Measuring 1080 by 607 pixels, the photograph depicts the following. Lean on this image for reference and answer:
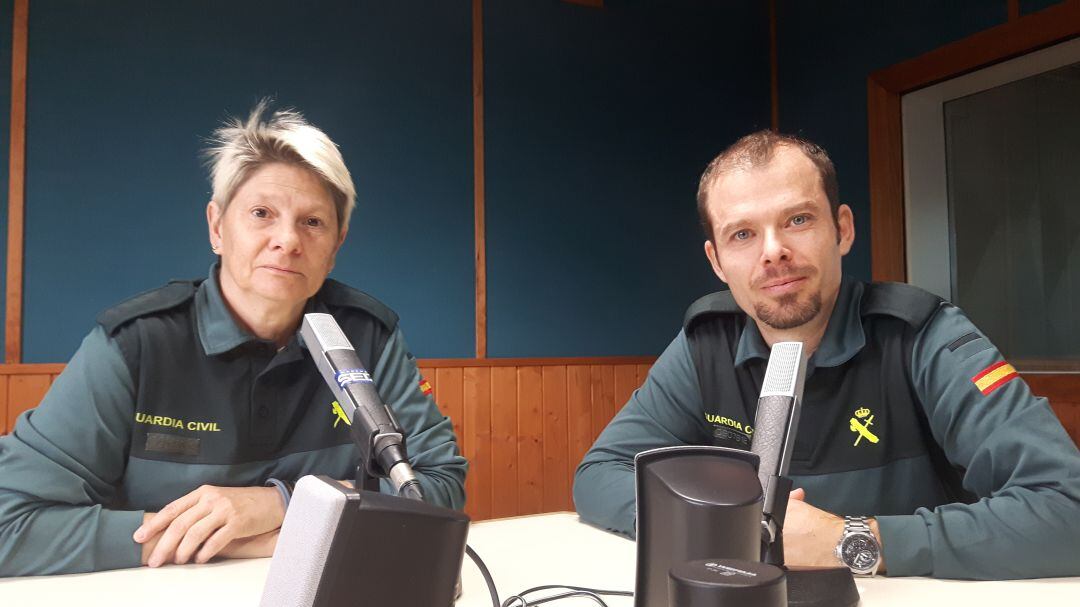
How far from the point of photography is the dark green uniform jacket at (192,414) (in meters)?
1.22

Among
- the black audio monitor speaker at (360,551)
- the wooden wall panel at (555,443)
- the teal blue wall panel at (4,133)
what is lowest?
the wooden wall panel at (555,443)

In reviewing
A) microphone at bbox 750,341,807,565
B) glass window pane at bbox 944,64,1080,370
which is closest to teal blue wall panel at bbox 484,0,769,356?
glass window pane at bbox 944,64,1080,370

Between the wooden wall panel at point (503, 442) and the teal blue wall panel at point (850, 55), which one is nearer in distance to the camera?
the teal blue wall panel at point (850, 55)

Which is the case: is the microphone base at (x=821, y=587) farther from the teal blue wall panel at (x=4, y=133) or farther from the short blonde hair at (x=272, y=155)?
the teal blue wall panel at (x=4, y=133)

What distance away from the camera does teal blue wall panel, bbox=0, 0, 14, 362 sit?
2666 mm

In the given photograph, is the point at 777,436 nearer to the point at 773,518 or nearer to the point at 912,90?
the point at 773,518

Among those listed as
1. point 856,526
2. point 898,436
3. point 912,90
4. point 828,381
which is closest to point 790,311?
point 828,381

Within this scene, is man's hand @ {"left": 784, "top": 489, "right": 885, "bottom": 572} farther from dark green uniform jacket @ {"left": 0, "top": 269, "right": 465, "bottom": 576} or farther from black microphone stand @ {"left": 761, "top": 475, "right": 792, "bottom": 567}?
dark green uniform jacket @ {"left": 0, "top": 269, "right": 465, "bottom": 576}

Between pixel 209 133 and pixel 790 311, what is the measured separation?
2.46m

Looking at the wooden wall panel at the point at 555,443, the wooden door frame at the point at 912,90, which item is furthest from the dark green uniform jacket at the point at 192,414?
the wooden door frame at the point at 912,90

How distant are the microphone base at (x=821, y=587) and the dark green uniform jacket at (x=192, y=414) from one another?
0.65 metres

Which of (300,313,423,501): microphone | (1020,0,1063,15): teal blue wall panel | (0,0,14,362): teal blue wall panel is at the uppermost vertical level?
(1020,0,1063,15): teal blue wall panel

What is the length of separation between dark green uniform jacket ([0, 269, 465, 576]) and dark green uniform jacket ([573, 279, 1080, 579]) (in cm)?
43

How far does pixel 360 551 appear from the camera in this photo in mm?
490
